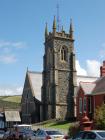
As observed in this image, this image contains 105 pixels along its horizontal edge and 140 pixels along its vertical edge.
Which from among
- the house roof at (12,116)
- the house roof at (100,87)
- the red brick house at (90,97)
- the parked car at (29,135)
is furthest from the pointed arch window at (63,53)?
the parked car at (29,135)

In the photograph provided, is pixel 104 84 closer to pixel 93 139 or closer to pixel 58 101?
pixel 58 101

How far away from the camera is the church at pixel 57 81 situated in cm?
7569

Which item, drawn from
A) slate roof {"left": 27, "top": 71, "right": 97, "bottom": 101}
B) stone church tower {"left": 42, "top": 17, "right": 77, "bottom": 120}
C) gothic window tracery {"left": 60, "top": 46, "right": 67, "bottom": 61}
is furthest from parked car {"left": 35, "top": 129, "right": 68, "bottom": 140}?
slate roof {"left": 27, "top": 71, "right": 97, "bottom": 101}

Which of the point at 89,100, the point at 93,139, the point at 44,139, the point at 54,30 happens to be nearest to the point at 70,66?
the point at 54,30

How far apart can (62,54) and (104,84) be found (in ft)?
86.8

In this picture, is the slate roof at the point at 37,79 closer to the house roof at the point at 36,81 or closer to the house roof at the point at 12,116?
the house roof at the point at 36,81

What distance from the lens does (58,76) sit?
251 ft

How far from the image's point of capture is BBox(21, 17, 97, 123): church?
75688 millimetres

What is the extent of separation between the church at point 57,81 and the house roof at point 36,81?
1282mm

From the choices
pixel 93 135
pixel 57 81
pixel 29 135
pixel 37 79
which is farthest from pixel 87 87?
pixel 93 135

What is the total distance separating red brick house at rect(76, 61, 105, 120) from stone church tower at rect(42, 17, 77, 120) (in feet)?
52.8

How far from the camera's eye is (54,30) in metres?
77.7

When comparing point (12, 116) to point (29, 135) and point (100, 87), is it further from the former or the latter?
point (29, 135)

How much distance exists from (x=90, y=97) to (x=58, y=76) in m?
20.9
